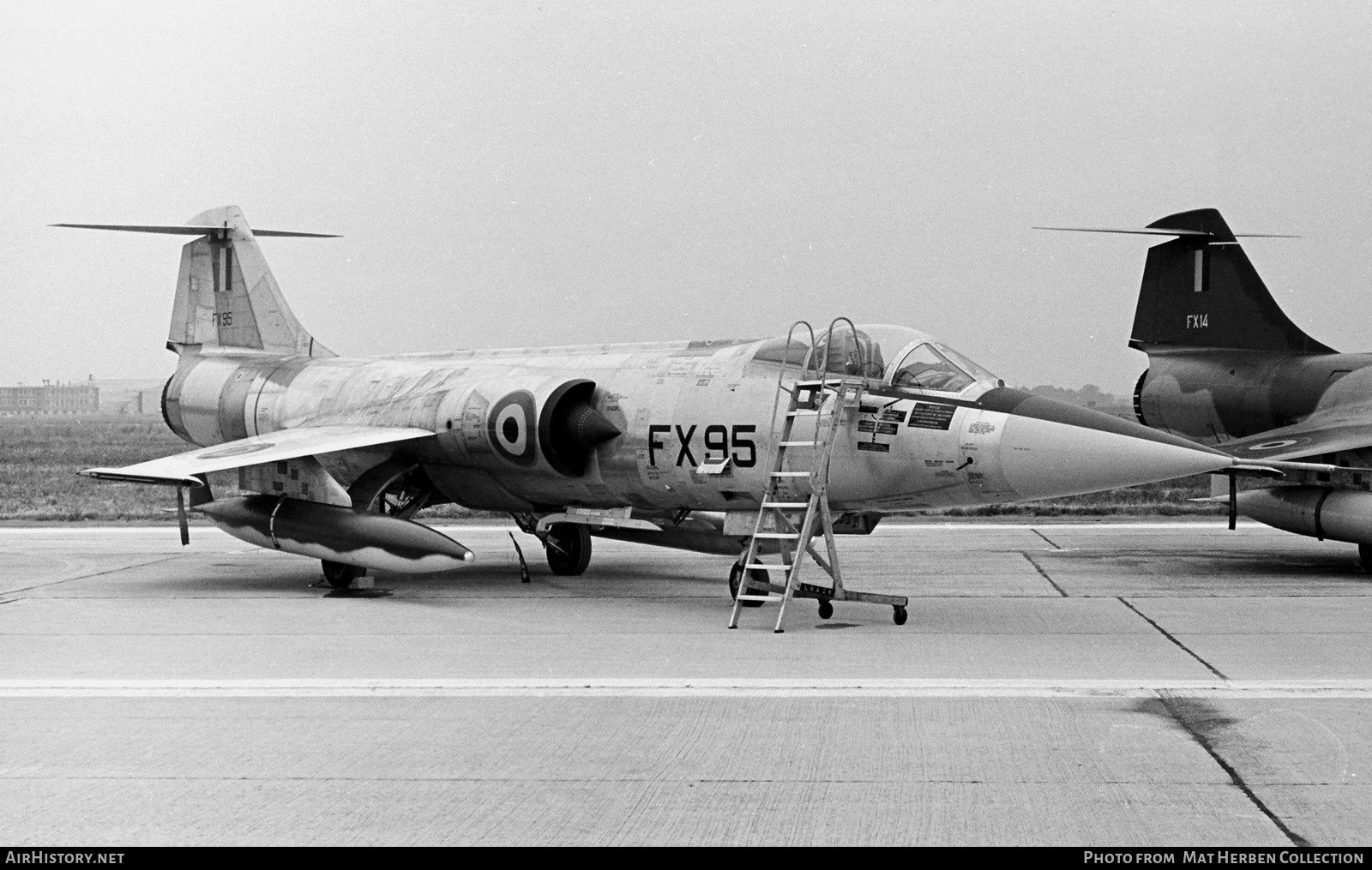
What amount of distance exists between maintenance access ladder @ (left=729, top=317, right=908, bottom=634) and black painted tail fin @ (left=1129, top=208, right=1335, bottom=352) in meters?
7.84

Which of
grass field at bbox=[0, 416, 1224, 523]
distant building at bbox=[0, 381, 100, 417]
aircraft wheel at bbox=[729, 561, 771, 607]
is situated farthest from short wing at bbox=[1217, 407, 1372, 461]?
distant building at bbox=[0, 381, 100, 417]

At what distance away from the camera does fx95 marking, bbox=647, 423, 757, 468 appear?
11.2m

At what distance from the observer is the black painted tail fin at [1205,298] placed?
16422 mm

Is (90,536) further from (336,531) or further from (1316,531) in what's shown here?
(1316,531)

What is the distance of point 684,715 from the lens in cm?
705

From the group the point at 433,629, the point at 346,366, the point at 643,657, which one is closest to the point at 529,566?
the point at 346,366

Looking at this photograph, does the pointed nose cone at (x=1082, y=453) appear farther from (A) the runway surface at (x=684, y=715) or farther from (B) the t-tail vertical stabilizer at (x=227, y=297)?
(B) the t-tail vertical stabilizer at (x=227, y=297)

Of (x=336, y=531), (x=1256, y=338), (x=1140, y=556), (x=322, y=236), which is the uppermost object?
(x=322, y=236)

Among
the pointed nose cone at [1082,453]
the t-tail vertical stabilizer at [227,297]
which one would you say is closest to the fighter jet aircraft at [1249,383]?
the pointed nose cone at [1082,453]

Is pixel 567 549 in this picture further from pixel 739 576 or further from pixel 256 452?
pixel 256 452
